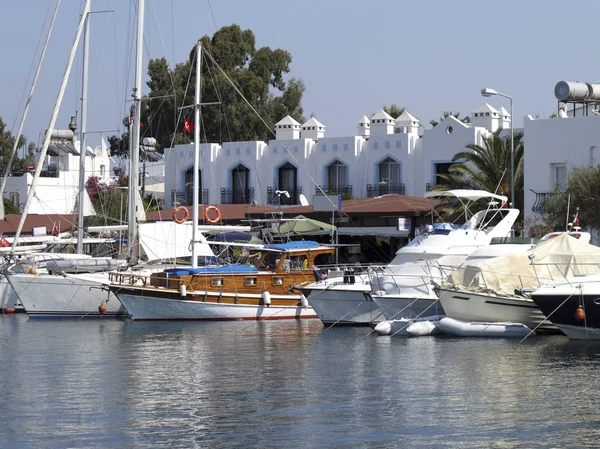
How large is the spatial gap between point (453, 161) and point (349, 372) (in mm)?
33982

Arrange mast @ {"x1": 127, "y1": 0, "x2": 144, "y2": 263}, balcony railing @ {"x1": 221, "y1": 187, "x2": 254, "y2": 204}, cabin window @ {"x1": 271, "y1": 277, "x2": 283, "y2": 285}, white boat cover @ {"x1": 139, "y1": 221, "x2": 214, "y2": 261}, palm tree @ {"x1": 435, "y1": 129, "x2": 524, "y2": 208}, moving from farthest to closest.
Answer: balcony railing @ {"x1": 221, "y1": 187, "x2": 254, "y2": 204}, palm tree @ {"x1": 435, "y1": 129, "x2": 524, "y2": 208}, white boat cover @ {"x1": 139, "y1": 221, "x2": 214, "y2": 261}, mast @ {"x1": 127, "y1": 0, "x2": 144, "y2": 263}, cabin window @ {"x1": 271, "y1": 277, "x2": 283, "y2": 285}

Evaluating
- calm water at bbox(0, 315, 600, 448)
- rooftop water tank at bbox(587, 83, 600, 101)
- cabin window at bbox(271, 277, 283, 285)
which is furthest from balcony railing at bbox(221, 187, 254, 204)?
calm water at bbox(0, 315, 600, 448)

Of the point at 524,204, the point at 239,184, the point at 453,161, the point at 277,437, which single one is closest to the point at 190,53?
the point at 239,184

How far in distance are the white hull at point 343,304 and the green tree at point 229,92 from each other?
144 feet

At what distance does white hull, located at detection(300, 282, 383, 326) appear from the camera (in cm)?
3819

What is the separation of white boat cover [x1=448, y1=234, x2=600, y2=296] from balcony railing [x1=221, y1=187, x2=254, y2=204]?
1329 inches

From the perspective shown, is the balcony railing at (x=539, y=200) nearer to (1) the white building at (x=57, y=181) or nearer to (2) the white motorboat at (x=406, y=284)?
(2) the white motorboat at (x=406, y=284)

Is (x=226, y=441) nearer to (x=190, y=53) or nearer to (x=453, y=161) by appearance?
(x=453, y=161)

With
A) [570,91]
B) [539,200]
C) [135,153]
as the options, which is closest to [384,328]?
[135,153]

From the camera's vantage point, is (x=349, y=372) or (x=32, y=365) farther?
(x=32, y=365)

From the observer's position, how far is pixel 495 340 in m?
32.7

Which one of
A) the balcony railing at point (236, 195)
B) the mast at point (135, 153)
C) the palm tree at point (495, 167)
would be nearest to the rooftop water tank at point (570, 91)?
the palm tree at point (495, 167)

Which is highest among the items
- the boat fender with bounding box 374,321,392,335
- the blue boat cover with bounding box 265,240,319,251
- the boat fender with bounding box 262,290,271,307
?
the blue boat cover with bounding box 265,240,319,251

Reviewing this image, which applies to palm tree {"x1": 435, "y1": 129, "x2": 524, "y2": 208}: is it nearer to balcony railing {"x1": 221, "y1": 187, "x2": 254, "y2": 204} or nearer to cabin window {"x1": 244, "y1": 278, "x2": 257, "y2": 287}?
cabin window {"x1": 244, "y1": 278, "x2": 257, "y2": 287}
